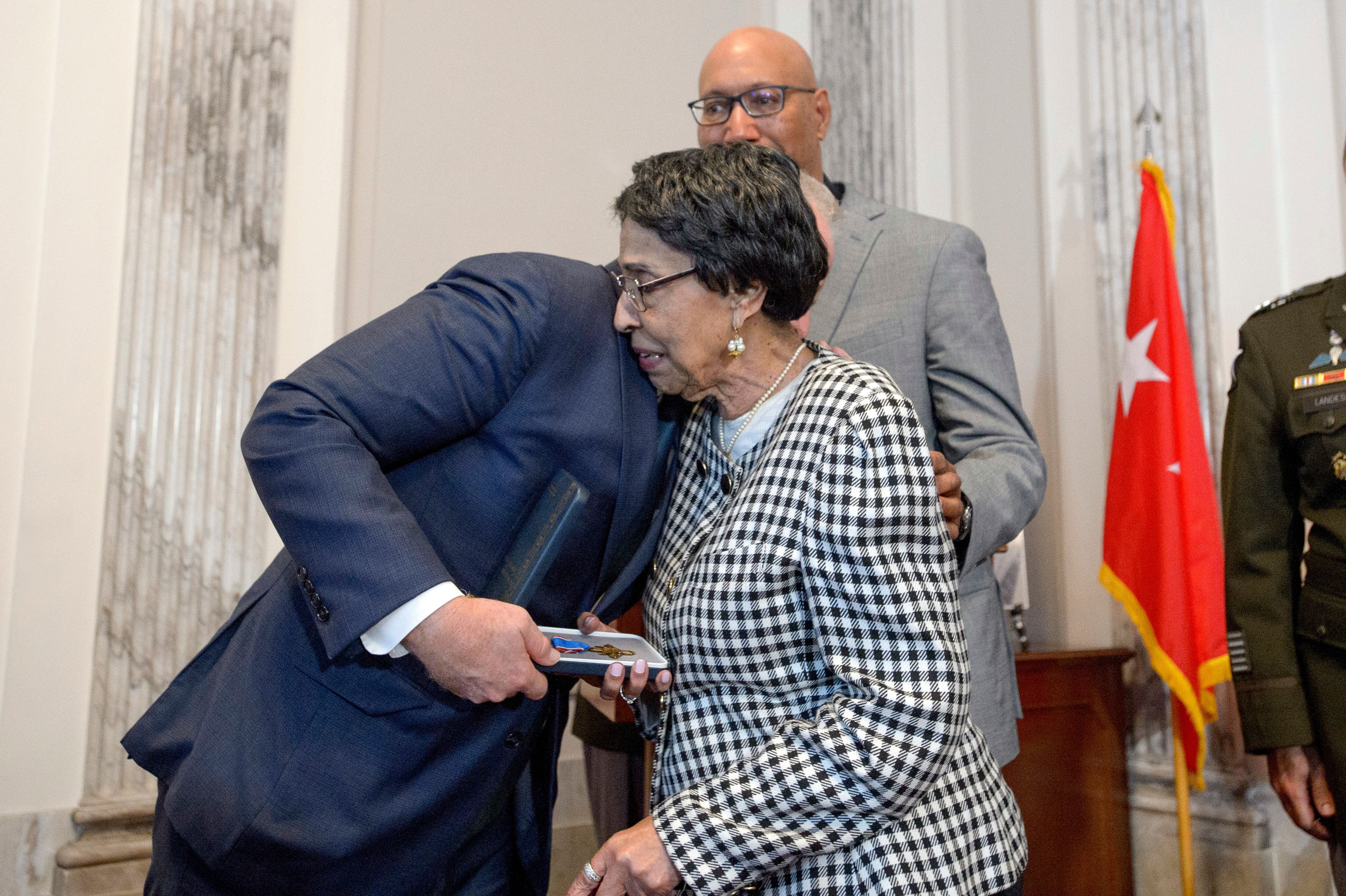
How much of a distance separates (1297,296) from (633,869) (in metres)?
2.19

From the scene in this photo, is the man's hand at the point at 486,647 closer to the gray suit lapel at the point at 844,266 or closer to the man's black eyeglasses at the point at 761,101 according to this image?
the gray suit lapel at the point at 844,266

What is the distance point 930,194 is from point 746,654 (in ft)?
11.3

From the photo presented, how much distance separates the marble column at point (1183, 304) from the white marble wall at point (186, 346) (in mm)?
2822

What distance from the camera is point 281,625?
1.44 metres

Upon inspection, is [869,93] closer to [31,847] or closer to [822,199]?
[822,199]

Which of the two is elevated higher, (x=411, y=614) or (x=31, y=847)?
(x=411, y=614)

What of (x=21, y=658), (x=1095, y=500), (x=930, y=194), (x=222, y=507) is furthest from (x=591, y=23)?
(x=21, y=658)

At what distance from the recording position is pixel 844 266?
2.12 meters

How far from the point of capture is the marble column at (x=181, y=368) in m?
2.79

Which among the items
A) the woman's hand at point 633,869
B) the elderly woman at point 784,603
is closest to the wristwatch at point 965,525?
the elderly woman at point 784,603

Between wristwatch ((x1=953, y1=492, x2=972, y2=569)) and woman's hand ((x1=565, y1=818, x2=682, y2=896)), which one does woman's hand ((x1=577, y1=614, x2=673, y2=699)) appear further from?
wristwatch ((x1=953, y1=492, x2=972, y2=569))

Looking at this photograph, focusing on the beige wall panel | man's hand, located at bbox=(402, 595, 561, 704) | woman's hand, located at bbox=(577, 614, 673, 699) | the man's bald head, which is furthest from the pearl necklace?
the beige wall panel

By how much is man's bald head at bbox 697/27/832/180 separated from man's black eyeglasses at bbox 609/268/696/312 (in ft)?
3.24

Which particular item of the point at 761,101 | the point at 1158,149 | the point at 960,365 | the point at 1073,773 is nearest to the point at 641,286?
the point at 960,365
